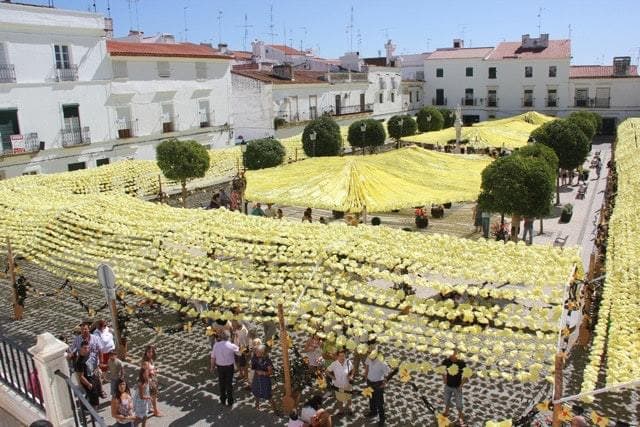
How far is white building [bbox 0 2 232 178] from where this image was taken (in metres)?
25.2

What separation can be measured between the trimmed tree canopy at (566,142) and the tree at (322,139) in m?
9.44

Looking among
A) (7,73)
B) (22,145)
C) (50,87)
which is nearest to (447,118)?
(50,87)

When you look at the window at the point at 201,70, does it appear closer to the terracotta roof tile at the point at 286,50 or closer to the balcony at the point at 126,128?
the balcony at the point at 126,128

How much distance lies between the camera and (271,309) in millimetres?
8680

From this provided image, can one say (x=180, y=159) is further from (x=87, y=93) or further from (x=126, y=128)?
(x=126, y=128)

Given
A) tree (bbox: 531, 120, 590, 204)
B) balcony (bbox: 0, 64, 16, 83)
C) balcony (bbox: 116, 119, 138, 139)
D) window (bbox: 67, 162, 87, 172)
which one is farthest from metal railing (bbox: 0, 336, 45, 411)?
balcony (bbox: 116, 119, 138, 139)

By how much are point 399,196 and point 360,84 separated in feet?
111

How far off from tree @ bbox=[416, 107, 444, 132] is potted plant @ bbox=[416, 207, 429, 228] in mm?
22375

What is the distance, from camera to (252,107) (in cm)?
3766

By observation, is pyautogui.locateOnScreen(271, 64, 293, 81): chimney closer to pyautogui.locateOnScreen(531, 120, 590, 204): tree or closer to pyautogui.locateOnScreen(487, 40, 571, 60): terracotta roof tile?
pyautogui.locateOnScreen(531, 120, 590, 204): tree

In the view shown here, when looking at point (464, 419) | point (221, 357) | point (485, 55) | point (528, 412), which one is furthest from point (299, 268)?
point (485, 55)

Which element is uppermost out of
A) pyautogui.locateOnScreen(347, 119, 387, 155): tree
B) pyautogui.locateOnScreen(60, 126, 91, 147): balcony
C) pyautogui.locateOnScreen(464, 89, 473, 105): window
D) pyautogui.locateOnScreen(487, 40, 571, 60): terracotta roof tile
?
pyautogui.locateOnScreen(487, 40, 571, 60): terracotta roof tile

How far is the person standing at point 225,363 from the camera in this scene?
893 centimetres

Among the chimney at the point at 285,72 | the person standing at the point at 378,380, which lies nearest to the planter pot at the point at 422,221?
the person standing at the point at 378,380
